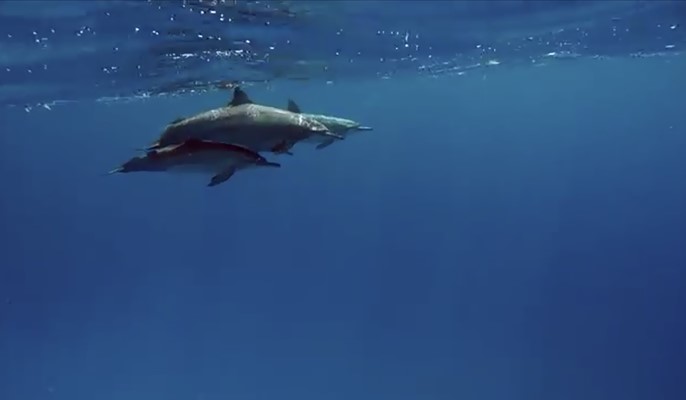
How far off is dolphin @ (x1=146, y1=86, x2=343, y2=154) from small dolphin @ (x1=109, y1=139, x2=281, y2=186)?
0.21 meters

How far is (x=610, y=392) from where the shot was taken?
880 inches

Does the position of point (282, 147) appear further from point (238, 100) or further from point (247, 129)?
point (238, 100)

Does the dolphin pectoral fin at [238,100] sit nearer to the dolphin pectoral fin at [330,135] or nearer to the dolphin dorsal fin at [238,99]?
the dolphin dorsal fin at [238,99]

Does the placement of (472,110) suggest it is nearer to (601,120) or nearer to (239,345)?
(601,120)

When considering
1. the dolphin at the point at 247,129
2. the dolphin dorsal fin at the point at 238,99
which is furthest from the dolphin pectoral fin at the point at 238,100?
the dolphin at the point at 247,129

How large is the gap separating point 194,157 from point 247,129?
43 cm

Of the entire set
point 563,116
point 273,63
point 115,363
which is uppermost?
point 273,63

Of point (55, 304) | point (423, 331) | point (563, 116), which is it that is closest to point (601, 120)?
point (563, 116)

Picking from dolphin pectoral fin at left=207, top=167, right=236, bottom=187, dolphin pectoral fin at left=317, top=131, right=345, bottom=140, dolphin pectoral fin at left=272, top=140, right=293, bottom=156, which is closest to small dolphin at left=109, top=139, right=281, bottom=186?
dolphin pectoral fin at left=207, top=167, right=236, bottom=187

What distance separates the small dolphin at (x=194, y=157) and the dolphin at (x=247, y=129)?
21 cm

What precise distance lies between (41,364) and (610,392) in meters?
15.0

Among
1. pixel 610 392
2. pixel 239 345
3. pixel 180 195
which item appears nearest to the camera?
pixel 610 392

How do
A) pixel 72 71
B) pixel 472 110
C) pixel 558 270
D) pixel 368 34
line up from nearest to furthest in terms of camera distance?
pixel 368 34
pixel 72 71
pixel 558 270
pixel 472 110

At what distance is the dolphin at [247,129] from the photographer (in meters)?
5.08
